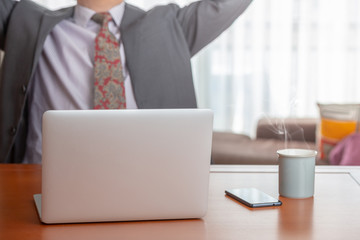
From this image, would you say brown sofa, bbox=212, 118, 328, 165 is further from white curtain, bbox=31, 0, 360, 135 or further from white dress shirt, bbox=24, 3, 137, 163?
white dress shirt, bbox=24, 3, 137, 163

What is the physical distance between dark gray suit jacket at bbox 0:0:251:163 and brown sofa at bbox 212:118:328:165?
1161mm

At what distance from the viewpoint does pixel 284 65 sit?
4477 mm

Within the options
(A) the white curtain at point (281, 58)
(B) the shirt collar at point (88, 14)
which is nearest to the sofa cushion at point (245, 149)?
(A) the white curtain at point (281, 58)

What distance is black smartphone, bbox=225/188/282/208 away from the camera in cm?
96

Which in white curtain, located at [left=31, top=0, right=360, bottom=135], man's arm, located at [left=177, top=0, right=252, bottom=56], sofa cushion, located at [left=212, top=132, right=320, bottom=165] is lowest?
sofa cushion, located at [left=212, top=132, right=320, bottom=165]

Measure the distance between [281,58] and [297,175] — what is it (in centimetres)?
357

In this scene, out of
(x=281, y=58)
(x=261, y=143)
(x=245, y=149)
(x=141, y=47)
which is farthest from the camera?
(x=281, y=58)

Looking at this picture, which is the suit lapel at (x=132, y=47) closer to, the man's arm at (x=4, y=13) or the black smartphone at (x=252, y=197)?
the man's arm at (x=4, y=13)

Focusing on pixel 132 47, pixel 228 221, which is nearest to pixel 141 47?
pixel 132 47

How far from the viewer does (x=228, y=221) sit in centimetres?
87

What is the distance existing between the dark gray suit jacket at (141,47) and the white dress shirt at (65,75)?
0.04 meters

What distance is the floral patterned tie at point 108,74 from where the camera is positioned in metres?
1.69

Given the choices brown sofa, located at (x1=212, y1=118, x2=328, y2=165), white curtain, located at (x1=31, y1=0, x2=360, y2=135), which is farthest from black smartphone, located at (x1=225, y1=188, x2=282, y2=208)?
white curtain, located at (x1=31, y1=0, x2=360, y2=135)

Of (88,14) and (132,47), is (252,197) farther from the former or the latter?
(88,14)
